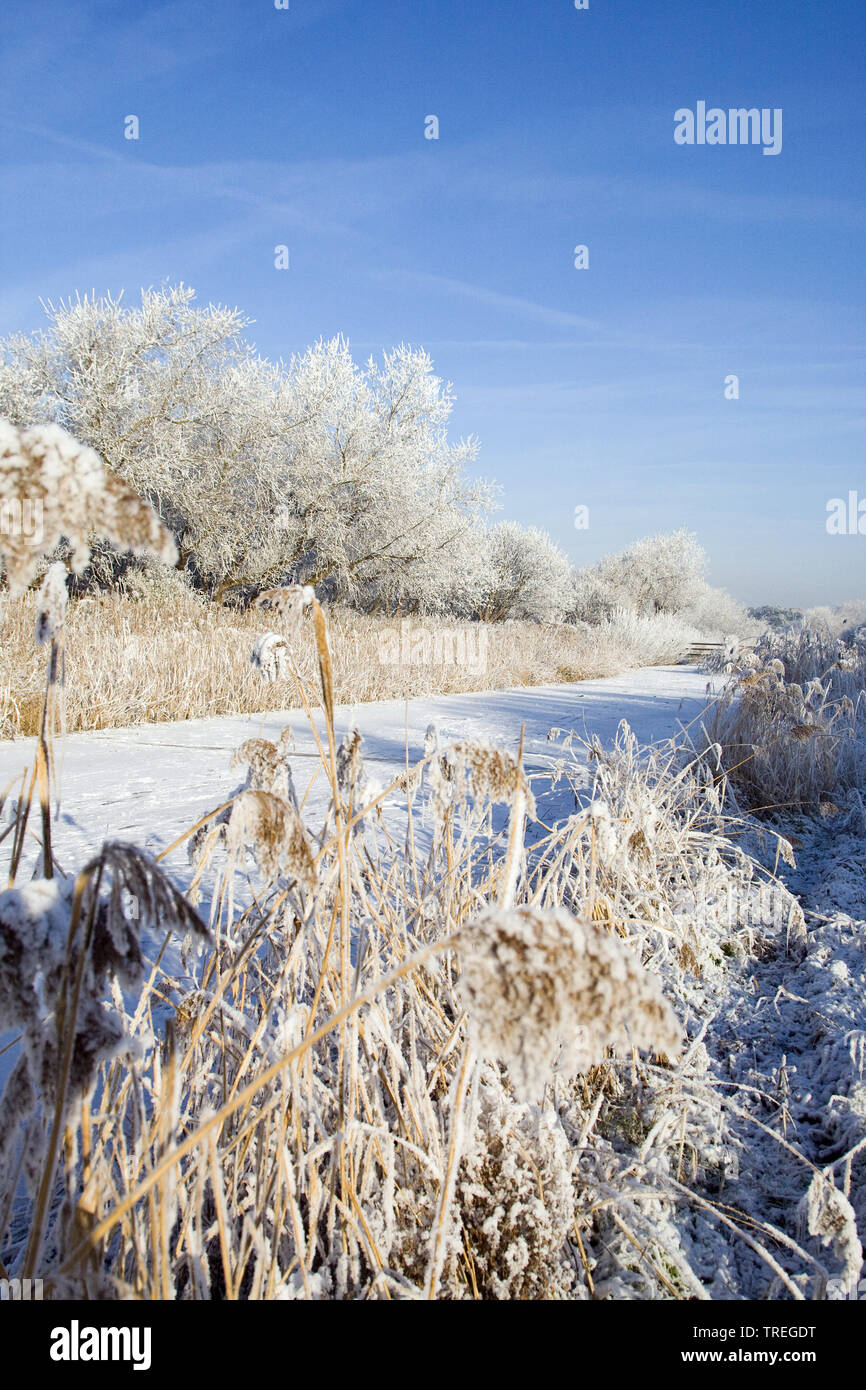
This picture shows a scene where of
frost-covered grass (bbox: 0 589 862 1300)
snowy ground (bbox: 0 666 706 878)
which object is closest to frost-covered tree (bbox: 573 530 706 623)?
snowy ground (bbox: 0 666 706 878)

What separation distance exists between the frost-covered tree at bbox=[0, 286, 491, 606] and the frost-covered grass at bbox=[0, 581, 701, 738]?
174 centimetres

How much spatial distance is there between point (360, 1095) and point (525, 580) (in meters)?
19.7

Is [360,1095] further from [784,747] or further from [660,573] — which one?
[660,573]

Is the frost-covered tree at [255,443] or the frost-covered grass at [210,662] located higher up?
the frost-covered tree at [255,443]

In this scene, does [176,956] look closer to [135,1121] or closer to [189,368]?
[135,1121]

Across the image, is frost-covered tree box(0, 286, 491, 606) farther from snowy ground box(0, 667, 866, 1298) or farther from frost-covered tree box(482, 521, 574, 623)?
snowy ground box(0, 667, 866, 1298)

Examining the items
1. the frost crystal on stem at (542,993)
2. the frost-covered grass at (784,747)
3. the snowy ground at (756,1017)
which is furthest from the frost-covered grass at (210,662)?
the frost-covered grass at (784,747)

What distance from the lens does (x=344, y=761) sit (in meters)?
1.01

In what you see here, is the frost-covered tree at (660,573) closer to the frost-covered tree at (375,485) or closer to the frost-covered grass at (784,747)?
the frost-covered tree at (375,485)

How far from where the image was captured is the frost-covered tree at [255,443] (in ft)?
38.1

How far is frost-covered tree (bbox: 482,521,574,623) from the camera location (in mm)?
19719

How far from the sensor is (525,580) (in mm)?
20188

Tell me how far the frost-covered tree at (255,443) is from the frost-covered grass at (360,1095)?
1136 cm
